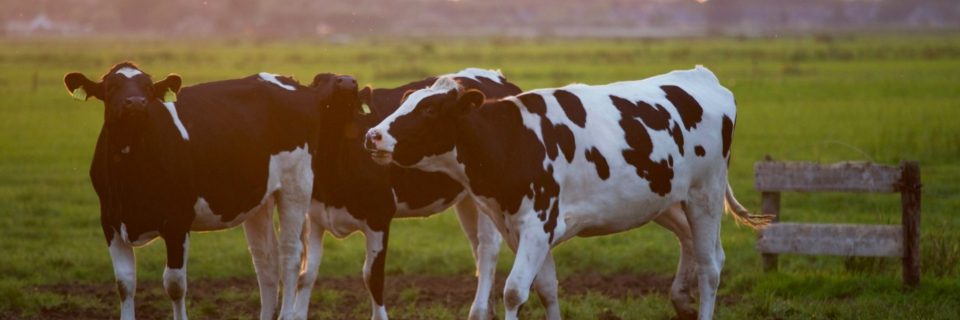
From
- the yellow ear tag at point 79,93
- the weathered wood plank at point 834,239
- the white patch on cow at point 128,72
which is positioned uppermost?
the white patch on cow at point 128,72

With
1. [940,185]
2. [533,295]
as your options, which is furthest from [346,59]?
[533,295]

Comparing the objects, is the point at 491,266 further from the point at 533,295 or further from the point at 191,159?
the point at 191,159

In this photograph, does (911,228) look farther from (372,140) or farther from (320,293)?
(372,140)

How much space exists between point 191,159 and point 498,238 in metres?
3.24

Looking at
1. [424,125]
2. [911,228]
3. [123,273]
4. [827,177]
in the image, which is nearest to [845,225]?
[827,177]

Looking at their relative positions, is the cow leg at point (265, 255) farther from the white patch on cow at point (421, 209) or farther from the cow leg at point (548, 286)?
the cow leg at point (548, 286)

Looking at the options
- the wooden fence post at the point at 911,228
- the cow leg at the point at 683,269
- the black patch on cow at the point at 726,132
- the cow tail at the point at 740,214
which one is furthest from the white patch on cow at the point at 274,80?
the wooden fence post at the point at 911,228

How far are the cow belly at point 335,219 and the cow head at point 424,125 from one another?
2038 millimetres

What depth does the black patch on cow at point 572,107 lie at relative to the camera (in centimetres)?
955

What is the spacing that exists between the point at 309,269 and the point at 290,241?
0.26 meters

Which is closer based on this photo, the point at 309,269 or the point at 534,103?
the point at 534,103

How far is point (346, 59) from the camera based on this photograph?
76625mm

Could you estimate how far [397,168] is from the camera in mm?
11000

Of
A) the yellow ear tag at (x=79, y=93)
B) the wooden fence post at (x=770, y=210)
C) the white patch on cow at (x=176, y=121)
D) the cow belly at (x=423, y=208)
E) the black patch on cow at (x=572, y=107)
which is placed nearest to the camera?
the yellow ear tag at (x=79, y=93)
